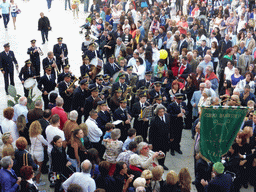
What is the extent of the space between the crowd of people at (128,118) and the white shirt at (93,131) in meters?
0.02

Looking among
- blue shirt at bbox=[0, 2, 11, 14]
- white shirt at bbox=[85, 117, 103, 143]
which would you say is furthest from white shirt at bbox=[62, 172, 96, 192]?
blue shirt at bbox=[0, 2, 11, 14]

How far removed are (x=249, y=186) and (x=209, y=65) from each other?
13.9 ft

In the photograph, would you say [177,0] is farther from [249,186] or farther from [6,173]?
[6,173]

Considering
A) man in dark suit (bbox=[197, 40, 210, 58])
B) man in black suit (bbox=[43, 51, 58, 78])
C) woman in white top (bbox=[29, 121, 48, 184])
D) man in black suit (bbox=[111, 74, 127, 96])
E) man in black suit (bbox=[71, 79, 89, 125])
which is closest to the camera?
Answer: woman in white top (bbox=[29, 121, 48, 184])

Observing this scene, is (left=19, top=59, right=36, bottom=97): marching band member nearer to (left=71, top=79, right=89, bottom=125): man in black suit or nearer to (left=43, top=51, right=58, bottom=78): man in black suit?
(left=43, top=51, right=58, bottom=78): man in black suit

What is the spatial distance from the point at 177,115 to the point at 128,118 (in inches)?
52.6

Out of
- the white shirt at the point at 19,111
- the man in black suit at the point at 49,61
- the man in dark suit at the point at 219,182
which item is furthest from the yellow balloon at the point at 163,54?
the man in dark suit at the point at 219,182

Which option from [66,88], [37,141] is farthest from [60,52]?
[37,141]

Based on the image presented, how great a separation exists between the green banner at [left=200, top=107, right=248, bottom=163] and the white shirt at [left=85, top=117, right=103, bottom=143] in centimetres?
244

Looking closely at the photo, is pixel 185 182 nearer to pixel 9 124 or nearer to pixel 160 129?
pixel 160 129

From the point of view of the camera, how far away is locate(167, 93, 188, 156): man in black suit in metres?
9.42

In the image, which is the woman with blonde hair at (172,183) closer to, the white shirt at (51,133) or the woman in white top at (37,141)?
the white shirt at (51,133)

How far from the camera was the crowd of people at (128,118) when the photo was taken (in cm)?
664

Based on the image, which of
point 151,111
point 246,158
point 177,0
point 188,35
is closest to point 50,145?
point 151,111
